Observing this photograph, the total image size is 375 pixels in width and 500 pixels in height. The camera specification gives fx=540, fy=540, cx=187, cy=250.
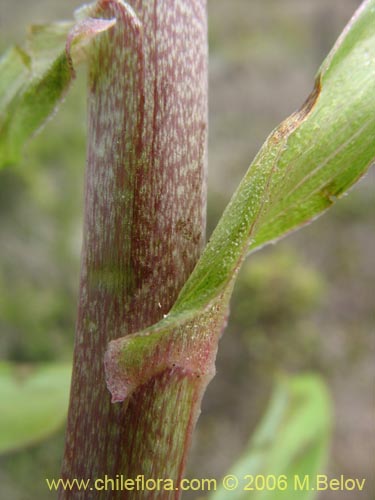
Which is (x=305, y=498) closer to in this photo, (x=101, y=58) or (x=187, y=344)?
(x=187, y=344)

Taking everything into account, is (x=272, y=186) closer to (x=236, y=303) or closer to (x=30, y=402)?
(x=30, y=402)

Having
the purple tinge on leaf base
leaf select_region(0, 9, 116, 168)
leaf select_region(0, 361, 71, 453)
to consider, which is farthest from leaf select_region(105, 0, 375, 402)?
leaf select_region(0, 361, 71, 453)

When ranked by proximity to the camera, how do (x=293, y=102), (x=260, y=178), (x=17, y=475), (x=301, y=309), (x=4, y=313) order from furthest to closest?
(x=293, y=102) < (x=301, y=309) < (x=4, y=313) < (x=17, y=475) < (x=260, y=178)

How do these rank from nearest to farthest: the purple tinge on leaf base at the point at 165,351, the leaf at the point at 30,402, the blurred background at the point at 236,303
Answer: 1. the purple tinge on leaf base at the point at 165,351
2. the leaf at the point at 30,402
3. the blurred background at the point at 236,303

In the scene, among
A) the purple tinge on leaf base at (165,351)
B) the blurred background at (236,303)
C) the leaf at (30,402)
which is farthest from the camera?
the blurred background at (236,303)

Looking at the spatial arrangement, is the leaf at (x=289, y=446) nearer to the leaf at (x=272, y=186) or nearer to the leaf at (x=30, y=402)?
the leaf at (x=30, y=402)

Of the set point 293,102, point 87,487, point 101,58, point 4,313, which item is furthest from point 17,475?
point 293,102

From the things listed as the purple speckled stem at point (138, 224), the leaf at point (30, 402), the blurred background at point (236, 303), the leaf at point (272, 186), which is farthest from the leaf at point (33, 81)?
the blurred background at point (236, 303)
